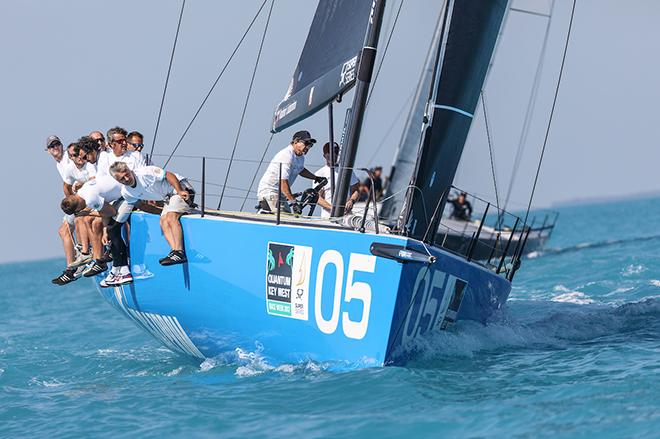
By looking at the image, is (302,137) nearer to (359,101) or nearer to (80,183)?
(359,101)

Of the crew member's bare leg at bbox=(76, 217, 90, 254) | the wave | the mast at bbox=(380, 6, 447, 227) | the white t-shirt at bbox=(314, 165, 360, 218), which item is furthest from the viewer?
the mast at bbox=(380, 6, 447, 227)

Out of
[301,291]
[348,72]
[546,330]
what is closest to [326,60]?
[348,72]

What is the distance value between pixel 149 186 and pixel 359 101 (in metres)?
1.83

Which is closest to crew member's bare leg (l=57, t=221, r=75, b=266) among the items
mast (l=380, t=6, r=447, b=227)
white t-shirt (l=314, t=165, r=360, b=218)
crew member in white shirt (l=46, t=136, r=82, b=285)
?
crew member in white shirt (l=46, t=136, r=82, b=285)

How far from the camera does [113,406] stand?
23.6 ft

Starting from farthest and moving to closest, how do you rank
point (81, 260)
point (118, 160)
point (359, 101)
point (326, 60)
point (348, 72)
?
1. point (81, 260)
2. point (118, 160)
3. point (326, 60)
4. point (359, 101)
5. point (348, 72)

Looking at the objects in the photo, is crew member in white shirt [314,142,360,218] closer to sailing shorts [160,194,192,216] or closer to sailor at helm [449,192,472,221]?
sailing shorts [160,194,192,216]

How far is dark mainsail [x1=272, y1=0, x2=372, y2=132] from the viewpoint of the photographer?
7.42 m

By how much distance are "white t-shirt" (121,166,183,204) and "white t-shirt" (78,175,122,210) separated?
0.10 metres

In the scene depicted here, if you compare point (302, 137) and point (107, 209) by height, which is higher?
point (302, 137)

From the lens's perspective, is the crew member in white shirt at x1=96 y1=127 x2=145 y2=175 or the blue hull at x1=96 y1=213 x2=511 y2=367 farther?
the crew member in white shirt at x1=96 y1=127 x2=145 y2=175

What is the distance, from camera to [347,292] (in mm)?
6828

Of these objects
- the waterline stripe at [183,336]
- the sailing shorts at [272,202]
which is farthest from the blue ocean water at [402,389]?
the sailing shorts at [272,202]

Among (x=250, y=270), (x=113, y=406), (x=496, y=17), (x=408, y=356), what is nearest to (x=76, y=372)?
(x=113, y=406)
